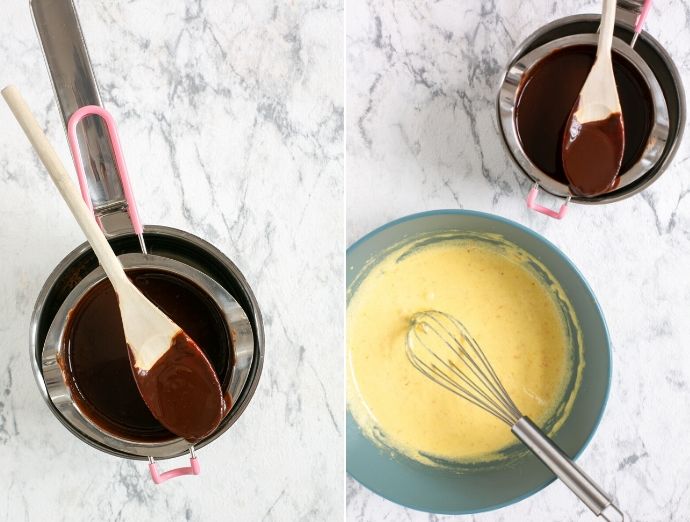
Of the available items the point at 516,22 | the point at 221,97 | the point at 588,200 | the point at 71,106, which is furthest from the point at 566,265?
the point at 71,106

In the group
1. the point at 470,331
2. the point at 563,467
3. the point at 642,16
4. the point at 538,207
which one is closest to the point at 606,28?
the point at 642,16

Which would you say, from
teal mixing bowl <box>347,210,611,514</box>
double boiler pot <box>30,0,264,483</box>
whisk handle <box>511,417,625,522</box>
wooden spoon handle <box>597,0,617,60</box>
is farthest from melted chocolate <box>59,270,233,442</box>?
wooden spoon handle <box>597,0,617,60</box>

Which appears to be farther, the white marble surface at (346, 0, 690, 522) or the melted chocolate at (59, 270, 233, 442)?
the white marble surface at (346, 0, 690, 522)

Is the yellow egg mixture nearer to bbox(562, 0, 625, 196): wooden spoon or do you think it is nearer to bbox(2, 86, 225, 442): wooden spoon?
bbox(562, 0, 625, 196): wooden spoon

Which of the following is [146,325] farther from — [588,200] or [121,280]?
[588,200]

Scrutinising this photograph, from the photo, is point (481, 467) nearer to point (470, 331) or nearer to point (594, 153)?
point (470, 331)

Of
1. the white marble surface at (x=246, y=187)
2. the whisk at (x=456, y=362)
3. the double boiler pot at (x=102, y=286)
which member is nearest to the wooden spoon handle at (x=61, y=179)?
the double boiler pot at (x=102, y=286)

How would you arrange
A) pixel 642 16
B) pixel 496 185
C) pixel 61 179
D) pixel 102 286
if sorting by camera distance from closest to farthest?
pixel 61 179, pixel 102 286, pixel 642 16, pixel 496 185
